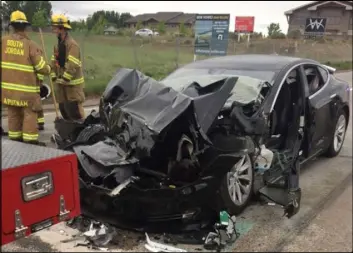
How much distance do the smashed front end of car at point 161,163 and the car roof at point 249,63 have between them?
143 cm

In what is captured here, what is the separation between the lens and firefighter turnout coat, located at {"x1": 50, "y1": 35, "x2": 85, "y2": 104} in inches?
258

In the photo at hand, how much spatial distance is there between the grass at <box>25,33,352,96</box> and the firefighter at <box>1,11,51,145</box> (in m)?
4.35

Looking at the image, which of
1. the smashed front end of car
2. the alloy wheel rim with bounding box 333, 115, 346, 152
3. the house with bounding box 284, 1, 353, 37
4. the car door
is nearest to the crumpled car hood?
the smashed front end of car

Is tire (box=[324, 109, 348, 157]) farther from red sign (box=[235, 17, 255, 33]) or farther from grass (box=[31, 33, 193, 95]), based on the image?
red sign (box=[235, 17, 255, 33])

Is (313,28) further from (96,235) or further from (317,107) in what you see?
(96,235)

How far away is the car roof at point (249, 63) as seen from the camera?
204 inches

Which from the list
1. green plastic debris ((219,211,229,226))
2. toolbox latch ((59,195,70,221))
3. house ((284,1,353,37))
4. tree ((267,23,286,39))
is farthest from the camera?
house ((284,1,353,37))

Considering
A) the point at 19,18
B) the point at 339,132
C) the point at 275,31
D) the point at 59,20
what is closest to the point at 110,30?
the point at 275,31

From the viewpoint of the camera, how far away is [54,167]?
121 cm

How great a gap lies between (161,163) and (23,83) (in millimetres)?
2093

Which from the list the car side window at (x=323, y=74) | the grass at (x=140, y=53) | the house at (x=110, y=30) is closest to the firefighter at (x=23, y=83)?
the car side window at (x=323, y=74)

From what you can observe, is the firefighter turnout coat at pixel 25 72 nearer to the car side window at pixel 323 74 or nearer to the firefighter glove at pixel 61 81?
the firefighter glove at pixel 61 81

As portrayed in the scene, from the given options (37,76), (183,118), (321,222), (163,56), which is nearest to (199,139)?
(183,118)

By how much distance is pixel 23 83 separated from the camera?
4.88m
